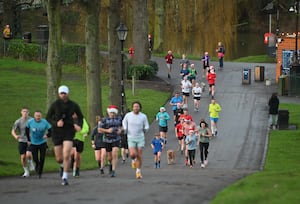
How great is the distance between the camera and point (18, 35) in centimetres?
6269

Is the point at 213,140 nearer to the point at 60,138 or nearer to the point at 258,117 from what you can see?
the point at 258,117

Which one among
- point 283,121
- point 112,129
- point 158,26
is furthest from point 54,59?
point 158,26

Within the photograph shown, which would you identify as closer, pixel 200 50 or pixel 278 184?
pixel 278 184

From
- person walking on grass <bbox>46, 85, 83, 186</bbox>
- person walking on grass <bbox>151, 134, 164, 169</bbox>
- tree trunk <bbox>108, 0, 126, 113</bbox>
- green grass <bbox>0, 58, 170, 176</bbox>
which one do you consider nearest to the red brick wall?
green grass <bbox>0, 58, 170, 176</bbox>

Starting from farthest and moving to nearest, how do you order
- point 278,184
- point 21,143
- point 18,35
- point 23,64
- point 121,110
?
point 18,35
point 23,64
point 121,110
point 21,143
point 278,184

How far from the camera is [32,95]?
1678 inches

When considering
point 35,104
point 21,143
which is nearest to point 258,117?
point 35,104

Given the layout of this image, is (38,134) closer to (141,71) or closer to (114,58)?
(114,58)

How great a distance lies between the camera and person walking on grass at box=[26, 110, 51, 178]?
17.6m

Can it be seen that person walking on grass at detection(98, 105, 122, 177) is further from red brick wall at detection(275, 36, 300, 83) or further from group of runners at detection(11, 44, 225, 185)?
red brick wall at detection(275, 36, 300, 83)

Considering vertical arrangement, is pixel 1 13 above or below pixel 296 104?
above

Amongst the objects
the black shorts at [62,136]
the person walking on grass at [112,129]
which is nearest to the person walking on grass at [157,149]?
the person walking on grass at [112,129]

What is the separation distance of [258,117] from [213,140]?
583 centimetres

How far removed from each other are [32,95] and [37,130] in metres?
25.3
